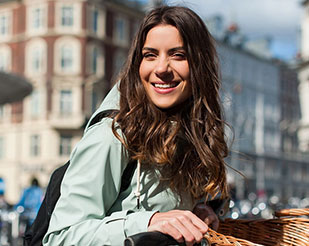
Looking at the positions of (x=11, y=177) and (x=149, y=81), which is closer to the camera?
(x=149, y=81)

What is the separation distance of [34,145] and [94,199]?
42.7 metres

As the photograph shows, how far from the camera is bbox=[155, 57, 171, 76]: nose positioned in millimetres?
2016

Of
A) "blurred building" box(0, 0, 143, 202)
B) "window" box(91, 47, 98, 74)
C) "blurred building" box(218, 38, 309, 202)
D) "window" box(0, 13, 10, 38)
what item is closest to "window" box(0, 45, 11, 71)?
"blurred building" box(0, 0, 143, 202)

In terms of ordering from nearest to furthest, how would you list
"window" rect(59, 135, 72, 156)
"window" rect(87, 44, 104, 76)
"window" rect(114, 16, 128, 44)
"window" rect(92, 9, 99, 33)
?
"window" rect(59, 135, 72, 156)
"window" rect(87, 44, 104, 76)
"window" rect(92, 9, 99, 33)
"window" rect(114, 16, 128, 44)

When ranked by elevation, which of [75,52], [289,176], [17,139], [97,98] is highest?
[75,52]

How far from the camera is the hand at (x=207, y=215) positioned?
2.26 m

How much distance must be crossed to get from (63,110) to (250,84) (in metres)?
31.2

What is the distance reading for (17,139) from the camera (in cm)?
4419

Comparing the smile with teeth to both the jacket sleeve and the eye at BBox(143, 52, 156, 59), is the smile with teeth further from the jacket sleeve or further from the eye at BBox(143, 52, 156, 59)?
the jacket sleeve

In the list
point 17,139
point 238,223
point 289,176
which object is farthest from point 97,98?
point 238,223

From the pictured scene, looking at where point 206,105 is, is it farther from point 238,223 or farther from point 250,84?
point 250,84

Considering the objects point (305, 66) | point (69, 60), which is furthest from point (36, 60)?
point (305, 66)

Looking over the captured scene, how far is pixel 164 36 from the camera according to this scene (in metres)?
2.04

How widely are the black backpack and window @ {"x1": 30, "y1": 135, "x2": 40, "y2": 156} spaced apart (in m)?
42.0
